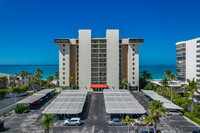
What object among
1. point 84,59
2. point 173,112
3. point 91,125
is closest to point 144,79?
point 173,112

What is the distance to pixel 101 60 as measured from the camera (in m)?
55.8

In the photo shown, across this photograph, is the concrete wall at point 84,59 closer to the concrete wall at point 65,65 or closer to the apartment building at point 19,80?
the concrete wall at point 65,65

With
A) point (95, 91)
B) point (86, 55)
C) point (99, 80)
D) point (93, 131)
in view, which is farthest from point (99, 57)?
point (93, 131)

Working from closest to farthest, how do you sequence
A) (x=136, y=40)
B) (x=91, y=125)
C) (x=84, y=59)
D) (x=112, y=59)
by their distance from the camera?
(x=91, y=125), (x=136, y=40), (x=112, y=59), (x=84, y=59)

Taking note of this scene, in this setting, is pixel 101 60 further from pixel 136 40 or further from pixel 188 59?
pixel 188 59

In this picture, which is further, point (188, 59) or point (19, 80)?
point (19, 80)

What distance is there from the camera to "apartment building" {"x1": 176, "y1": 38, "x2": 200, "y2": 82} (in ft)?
150

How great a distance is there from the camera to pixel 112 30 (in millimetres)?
53250

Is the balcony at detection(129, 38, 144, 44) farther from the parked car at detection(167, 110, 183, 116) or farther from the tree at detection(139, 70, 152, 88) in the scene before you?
the parked car at detection(167, 110, 183, 116)

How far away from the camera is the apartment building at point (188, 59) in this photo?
45781mm

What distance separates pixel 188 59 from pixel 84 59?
4816 cm

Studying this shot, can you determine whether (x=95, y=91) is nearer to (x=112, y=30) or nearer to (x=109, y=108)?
(x=109, y=108)

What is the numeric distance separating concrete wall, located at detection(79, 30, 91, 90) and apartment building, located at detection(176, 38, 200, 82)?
4513cm

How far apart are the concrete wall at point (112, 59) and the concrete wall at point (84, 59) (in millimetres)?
9363
